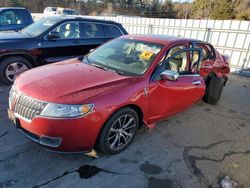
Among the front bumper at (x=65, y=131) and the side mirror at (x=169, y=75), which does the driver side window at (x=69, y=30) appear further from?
the front bumper at (x=65, y=131)

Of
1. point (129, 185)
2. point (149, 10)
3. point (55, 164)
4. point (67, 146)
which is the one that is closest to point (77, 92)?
point (67, 146)

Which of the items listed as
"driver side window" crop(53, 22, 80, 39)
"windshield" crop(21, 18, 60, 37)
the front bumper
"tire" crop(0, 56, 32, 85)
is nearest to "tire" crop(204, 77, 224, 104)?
the front bumper

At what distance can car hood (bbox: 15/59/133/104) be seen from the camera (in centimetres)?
254

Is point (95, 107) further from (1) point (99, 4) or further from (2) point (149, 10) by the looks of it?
(2) point (149, 10)

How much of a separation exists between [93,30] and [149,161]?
458 cm

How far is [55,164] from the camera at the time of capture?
277cm

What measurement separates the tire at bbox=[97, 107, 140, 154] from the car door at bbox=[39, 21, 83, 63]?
344cm

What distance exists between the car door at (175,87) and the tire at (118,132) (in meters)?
0.39

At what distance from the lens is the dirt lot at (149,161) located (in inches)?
101

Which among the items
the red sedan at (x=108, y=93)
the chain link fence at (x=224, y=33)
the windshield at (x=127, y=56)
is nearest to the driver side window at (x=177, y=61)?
the red sedan at (x=108, y=93)

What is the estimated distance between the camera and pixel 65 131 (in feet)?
8.02

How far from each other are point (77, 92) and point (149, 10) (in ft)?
186

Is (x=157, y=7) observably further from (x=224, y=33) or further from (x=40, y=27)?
(x=40, y=27)

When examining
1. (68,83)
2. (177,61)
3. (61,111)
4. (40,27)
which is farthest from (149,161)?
(40,27)
